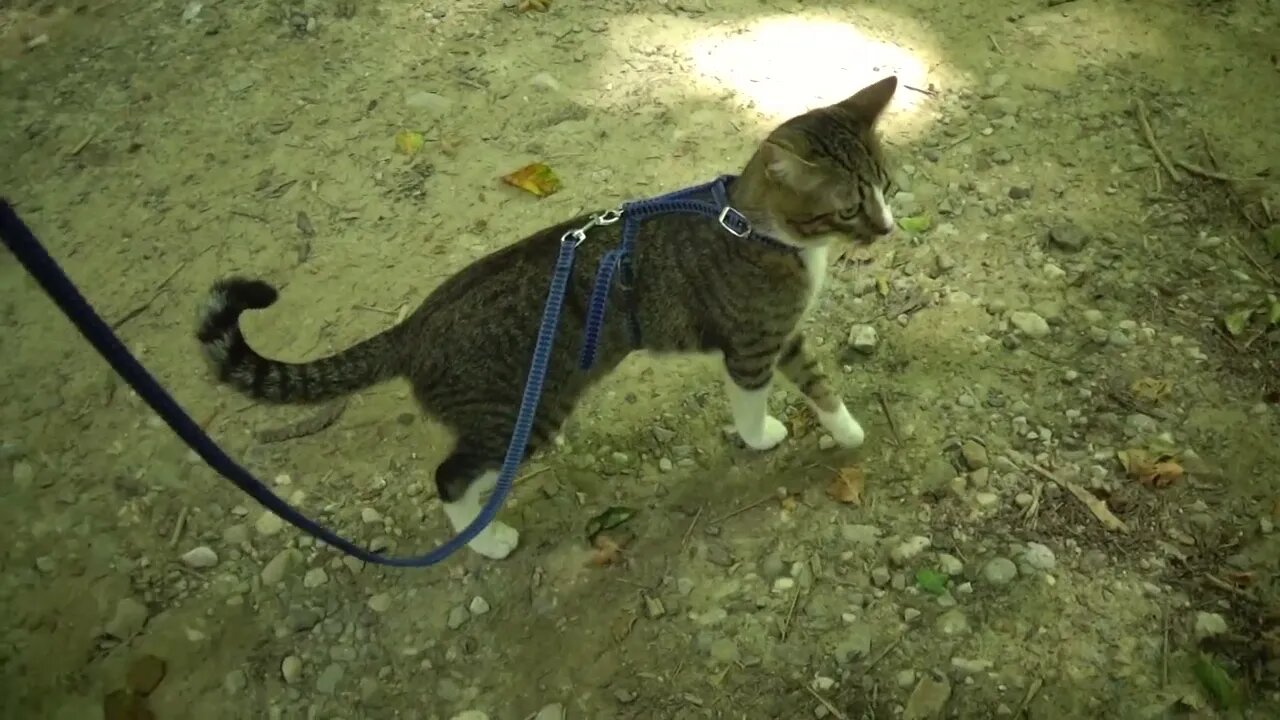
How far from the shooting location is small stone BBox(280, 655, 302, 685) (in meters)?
2.38

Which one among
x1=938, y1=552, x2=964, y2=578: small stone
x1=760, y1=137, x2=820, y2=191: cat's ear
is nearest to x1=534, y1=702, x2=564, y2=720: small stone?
x1=938, y1=552, x2=964, y2=578: small stone

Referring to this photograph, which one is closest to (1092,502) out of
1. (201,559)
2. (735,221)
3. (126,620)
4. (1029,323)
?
(1029,323)

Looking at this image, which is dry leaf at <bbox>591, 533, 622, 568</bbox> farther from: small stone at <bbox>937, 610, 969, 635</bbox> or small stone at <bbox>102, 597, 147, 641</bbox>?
small stone at <bbox>102, 597, 147, 641</bbox>

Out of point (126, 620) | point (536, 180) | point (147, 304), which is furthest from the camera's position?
point (536, 180)

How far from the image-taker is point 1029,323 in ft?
9.35

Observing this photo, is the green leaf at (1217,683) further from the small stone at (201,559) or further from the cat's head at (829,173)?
the small stone at (201,559)

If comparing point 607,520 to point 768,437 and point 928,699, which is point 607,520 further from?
point 928,699

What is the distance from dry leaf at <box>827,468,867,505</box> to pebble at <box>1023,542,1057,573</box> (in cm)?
43

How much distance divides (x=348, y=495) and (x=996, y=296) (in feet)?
6.79

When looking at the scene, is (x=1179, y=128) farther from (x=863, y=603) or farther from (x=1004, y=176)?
(x=863, y=603)

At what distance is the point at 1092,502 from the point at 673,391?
1192 mm

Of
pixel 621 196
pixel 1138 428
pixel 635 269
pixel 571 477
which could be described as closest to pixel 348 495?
pixel 571 477

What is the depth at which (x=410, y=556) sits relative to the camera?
8.57ft

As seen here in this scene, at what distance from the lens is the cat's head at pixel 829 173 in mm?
2062
